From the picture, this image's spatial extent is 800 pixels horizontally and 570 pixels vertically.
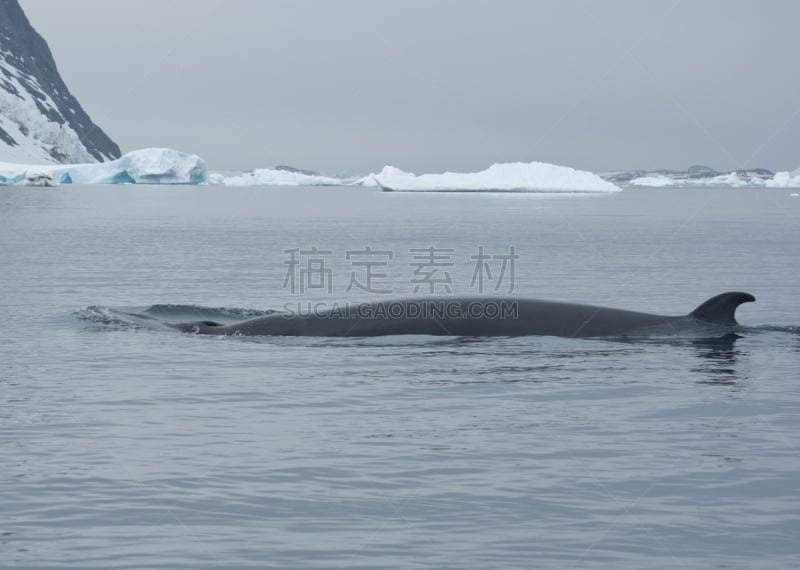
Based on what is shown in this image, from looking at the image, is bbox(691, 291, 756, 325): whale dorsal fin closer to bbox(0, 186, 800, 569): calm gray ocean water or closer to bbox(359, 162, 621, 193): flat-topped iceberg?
bbox(0, 186, 800, 569): calm gray ocean water

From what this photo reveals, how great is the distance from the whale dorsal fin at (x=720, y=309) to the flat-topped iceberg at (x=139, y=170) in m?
127

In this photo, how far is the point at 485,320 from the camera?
49.1ft

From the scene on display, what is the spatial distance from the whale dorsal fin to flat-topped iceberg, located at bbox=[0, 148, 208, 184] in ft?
417

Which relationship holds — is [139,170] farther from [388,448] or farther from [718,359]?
[388,448]

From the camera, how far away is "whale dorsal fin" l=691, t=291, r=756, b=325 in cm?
1469

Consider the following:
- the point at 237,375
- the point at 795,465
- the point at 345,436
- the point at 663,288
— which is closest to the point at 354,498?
the point at 345,436

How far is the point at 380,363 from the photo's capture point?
13156 mm

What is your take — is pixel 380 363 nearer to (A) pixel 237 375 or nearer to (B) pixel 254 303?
(A) pixel 237 375

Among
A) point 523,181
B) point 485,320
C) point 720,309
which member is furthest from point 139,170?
point 720,309

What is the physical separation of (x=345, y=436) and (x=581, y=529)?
9.75 ft

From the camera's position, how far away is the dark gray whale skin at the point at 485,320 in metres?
14.8

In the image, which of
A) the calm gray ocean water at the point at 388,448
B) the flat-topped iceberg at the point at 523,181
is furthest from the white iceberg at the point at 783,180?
the calm gray ocean water at the point at 388,448

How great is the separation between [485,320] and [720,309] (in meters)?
3.10

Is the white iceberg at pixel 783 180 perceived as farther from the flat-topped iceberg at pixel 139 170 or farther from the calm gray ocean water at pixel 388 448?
the calm gray ocean water at pixel 388 448
